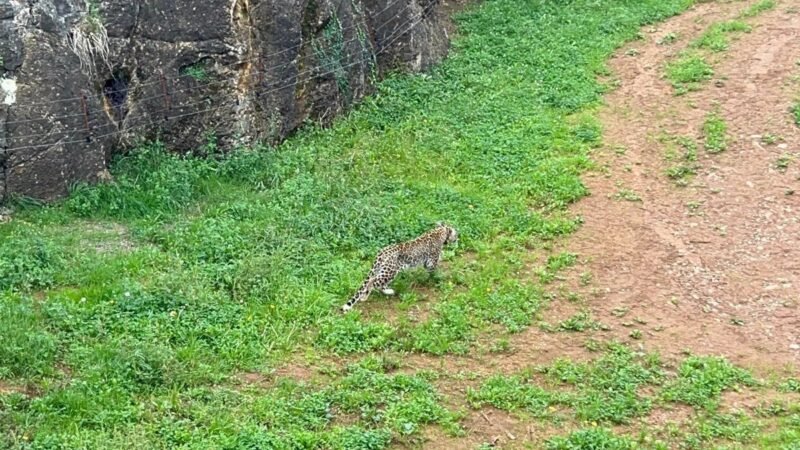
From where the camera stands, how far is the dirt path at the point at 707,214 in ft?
35.4

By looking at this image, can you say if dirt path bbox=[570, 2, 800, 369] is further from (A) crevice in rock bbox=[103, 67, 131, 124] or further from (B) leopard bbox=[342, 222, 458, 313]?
(A) crevice in rock bbox=[103, 67, 131, 124]

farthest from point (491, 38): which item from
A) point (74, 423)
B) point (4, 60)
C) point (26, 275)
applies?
point (74, 423)

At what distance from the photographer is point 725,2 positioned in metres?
19.6

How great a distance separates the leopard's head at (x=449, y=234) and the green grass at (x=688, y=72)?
20.2 ft

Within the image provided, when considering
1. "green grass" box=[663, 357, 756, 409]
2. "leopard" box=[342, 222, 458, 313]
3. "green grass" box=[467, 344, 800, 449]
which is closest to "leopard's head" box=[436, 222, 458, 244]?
"leopard" box=[342, 222, 458, 313]

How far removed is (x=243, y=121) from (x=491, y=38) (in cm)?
629

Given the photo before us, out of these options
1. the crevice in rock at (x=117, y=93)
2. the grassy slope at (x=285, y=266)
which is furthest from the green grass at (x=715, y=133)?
the crevice in rock at (x=117, y=93)

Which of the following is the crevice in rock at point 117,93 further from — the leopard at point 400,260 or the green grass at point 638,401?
the green grass at point 638,401

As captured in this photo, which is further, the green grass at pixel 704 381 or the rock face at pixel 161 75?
the rock face at pixel 161 75

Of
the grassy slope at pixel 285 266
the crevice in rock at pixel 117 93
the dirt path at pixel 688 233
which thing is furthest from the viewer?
the crevice in rock at pixel 117 93

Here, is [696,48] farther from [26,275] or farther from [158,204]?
[26,275]

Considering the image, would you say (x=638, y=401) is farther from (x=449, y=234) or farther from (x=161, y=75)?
(x=161, y=75)

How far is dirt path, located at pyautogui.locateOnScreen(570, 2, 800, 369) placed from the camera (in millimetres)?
10781

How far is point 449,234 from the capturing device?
11.8m
